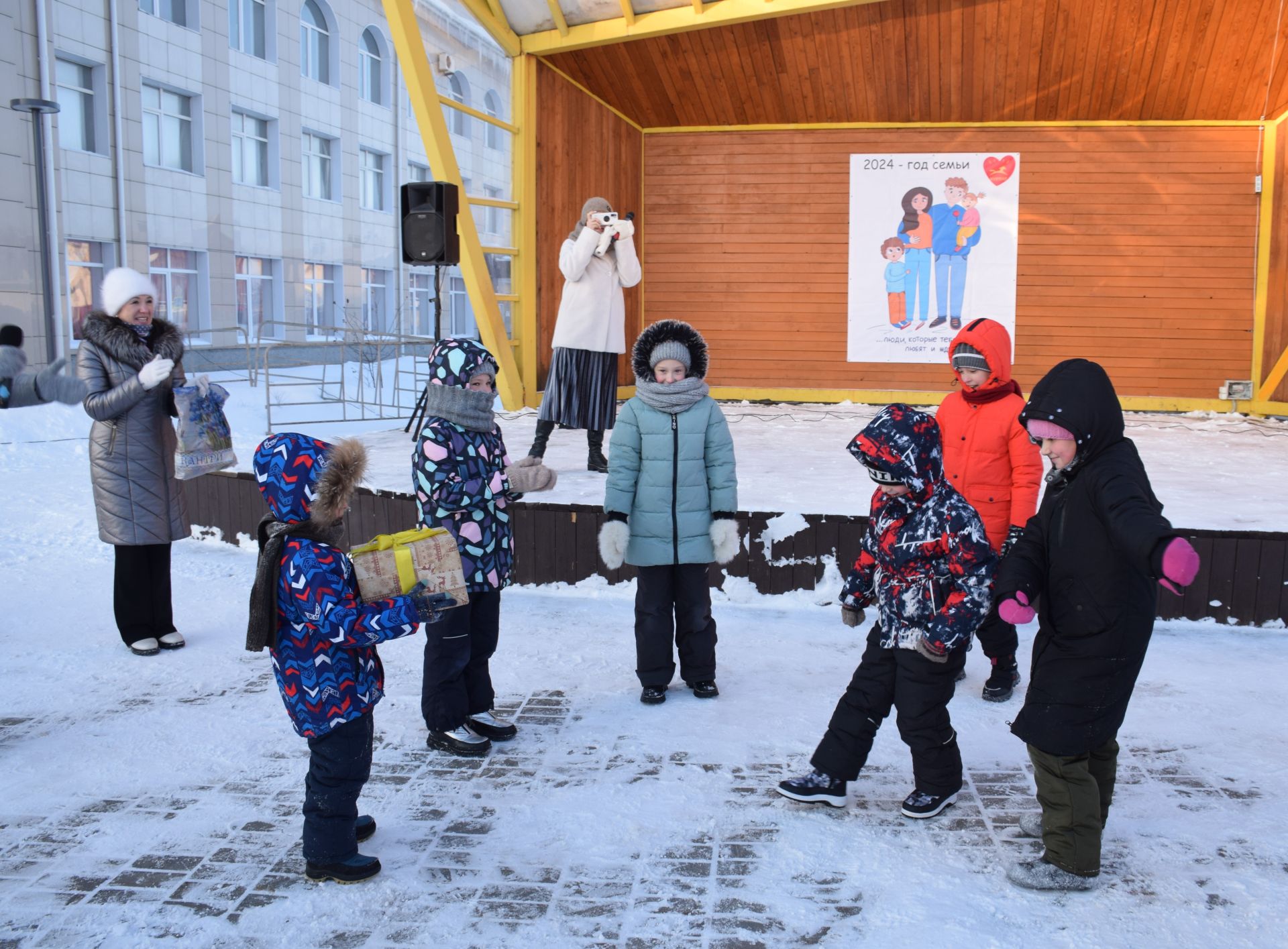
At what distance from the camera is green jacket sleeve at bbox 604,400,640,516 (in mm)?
3883

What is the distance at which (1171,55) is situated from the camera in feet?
33.7

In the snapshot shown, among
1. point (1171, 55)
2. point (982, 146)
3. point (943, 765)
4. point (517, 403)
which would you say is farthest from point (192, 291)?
point (943, 765)

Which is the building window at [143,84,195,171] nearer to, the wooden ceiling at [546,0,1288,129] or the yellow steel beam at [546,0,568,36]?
the wooden ceiling at [546,0,1288,129]

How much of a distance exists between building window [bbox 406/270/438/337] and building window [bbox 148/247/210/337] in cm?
821

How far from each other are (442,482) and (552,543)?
2.22m

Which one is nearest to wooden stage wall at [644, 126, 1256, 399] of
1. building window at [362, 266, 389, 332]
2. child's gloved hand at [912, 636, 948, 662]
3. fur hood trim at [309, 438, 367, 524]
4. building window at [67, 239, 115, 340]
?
building window at [67, 239, 115, 340]

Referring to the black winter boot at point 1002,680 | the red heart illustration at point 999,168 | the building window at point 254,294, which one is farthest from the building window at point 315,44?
the black winter boot at point 1002,680

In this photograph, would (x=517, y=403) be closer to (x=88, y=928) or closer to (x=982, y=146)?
(x=982, y=146)

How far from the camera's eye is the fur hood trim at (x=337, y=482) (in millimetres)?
2514

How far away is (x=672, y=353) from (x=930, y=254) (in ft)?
28.3

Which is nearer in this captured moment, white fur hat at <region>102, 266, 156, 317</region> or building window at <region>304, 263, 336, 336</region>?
white fur hat at <region>102, 266, 156, 317</region>

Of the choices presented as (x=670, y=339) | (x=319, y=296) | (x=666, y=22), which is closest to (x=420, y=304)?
(x=319, y=296)

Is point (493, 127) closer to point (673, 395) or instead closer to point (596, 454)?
point (596, 454)

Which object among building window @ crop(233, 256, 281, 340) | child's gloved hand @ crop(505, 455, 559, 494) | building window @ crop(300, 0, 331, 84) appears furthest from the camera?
building window @ crop(300, 0, 331, 84)
